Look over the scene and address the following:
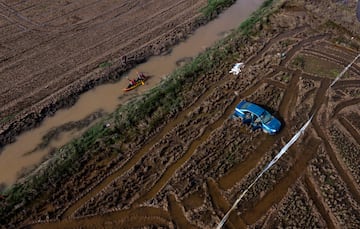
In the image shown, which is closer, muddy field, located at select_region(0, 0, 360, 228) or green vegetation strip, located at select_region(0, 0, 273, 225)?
muddy field, located at select_region(0, 0, 360, 228)

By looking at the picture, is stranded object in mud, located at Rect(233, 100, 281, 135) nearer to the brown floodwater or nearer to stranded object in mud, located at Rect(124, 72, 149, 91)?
the brown floodwater

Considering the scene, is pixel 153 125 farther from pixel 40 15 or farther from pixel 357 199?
pixel 40 15

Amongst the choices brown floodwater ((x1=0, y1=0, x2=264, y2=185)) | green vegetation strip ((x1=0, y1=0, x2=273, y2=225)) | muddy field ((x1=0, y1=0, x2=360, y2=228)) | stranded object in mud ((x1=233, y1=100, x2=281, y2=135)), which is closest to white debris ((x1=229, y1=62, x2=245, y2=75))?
muddy field ((x1=0, y1=0, x2=360, y2=228))

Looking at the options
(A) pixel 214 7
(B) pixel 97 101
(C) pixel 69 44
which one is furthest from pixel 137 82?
(A) pixel 214 7

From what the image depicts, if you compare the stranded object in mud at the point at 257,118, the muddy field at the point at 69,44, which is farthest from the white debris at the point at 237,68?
the muddy field at the point at 69,44

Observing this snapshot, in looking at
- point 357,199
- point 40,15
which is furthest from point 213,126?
point 40,15

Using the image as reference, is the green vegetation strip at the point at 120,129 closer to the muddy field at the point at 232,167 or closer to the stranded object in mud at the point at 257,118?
the muddy field at the point at 232,167

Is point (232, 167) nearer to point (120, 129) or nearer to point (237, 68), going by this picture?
point (120, 129)
